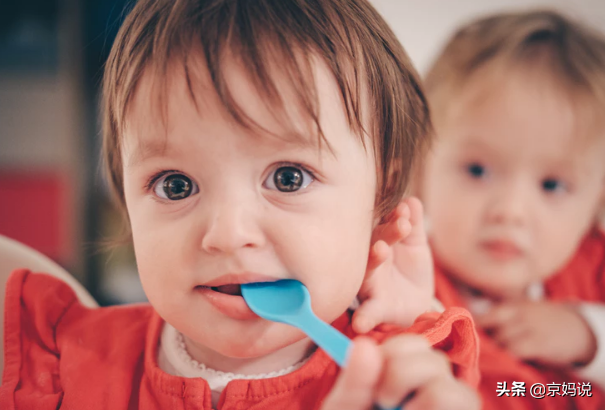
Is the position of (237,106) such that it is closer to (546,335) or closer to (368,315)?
(368,315)

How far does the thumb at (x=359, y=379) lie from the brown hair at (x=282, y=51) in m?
0.20

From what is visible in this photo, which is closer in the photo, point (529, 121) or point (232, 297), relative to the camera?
point (232, 297)

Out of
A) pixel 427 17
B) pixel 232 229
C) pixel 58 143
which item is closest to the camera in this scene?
pixel 232 229

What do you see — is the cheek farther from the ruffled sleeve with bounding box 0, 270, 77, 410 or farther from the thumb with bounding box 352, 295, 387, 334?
the ruffled sleeve with bounding box 0, 270, 77, 410

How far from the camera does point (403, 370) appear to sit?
373mm

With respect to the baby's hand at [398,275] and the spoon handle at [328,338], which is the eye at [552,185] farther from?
the spoon handle at [328,338]

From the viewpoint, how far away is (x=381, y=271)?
65 centimetres

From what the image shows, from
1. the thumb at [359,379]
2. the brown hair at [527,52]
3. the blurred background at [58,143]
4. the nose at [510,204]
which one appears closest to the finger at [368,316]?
the thumb at [359,379]

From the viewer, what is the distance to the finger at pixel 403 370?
1.22ft

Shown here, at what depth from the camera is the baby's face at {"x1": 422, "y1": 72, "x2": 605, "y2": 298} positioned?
0.84m

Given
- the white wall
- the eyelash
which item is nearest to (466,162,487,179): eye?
the eyelash

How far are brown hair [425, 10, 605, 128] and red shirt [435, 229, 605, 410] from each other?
0.31 meters

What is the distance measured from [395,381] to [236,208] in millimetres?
197

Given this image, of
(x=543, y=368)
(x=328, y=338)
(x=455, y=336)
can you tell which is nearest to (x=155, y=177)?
(x=328, y=338)
